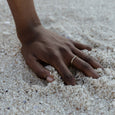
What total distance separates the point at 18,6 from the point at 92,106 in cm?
91

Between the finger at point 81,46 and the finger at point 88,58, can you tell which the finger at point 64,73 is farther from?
the finger at point 81,46

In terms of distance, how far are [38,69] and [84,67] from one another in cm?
31

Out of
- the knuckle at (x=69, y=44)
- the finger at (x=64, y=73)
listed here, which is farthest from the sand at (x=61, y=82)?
the knuckle at (x=69, y=44)

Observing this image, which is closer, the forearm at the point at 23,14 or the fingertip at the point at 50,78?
the fingertip at the point at 50,78

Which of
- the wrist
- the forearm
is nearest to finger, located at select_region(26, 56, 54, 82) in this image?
the wrist

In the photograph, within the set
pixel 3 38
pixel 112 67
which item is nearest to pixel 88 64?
pixel 112 67

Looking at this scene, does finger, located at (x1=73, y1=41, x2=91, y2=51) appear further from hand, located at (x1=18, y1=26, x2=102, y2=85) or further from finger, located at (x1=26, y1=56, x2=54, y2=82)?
finger, located at (x1=26, y1=56, x2=54, y2=82)

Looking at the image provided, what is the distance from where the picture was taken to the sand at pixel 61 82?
1041 millimetres

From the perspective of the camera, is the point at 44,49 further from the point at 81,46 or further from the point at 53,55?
the point at 81,46

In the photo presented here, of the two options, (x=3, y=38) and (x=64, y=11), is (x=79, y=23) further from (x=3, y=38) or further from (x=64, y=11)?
(x=3, y=38)

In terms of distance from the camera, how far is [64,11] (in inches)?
82.1

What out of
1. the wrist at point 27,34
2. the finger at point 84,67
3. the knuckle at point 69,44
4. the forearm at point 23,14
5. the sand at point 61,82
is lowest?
the sand at point 61,82

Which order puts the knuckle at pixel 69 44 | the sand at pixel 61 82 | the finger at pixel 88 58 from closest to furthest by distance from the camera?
1. the sand at pixel 61 82
2. the finger at pixel 88 58
3. the knuckle at pixel 69 44

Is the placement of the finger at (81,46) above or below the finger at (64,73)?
below
